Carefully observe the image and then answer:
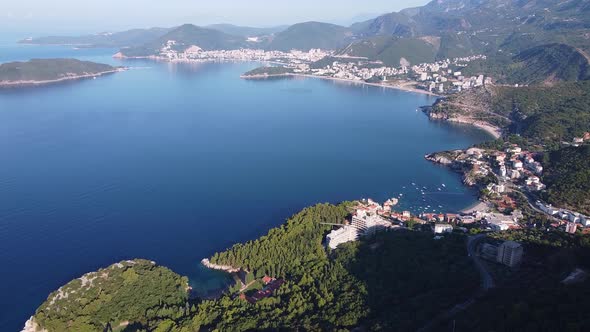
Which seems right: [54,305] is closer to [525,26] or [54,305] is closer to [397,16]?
[525,26]

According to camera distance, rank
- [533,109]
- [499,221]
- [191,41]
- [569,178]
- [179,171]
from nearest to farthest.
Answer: [499,221]
[569,178]
[179,171]
[533,109]
[191,41]

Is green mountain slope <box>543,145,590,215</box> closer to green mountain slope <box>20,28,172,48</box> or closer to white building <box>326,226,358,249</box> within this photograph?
white building <box>326,226,358,249</box>

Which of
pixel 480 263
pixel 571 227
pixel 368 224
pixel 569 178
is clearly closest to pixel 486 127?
pixel 569 178

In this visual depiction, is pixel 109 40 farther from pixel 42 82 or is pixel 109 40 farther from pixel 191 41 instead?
pixel 42 82

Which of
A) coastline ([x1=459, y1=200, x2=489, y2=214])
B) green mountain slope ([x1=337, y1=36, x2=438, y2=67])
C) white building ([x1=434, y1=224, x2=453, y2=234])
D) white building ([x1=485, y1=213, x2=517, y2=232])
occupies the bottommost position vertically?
coastline ([x1=459, y1=200, x2=489, y2=214])

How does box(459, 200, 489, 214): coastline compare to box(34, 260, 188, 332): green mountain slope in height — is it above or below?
above

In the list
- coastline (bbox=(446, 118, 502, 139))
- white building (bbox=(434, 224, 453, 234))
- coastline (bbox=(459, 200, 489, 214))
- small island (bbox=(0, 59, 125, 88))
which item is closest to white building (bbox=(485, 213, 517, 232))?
coastline (bbox=(459, 200, 489, 214))
